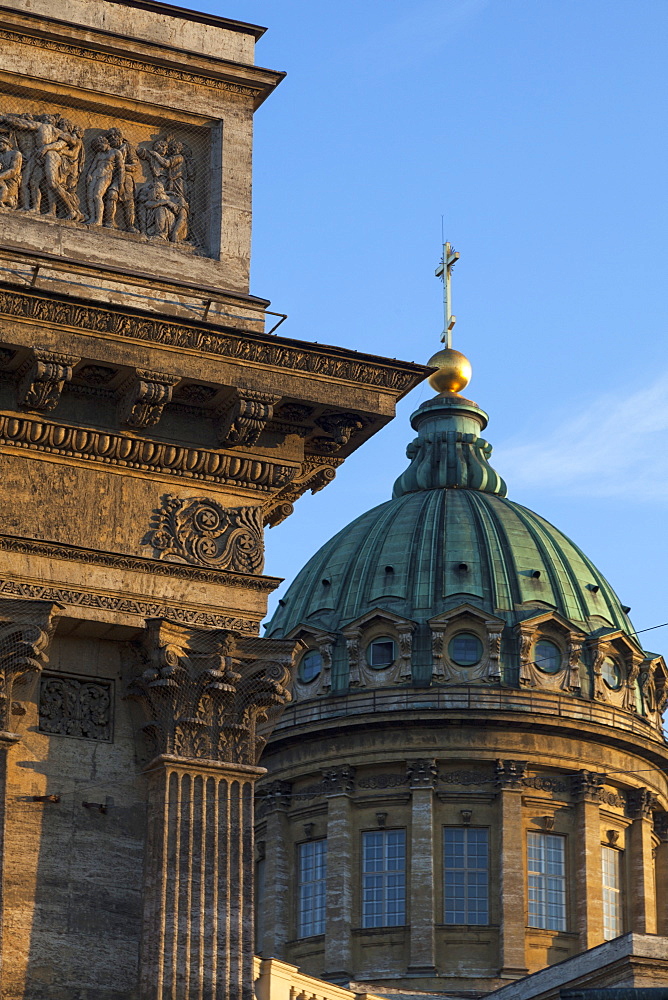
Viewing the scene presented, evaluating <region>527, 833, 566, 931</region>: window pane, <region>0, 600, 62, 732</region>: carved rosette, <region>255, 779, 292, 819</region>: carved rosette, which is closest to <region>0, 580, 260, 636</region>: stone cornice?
<region>0, 600, 62, 732</region>: carved rosette

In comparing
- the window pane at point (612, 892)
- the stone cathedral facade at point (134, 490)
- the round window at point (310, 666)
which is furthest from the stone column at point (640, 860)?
the stone cathedral facade at point (134, 490)

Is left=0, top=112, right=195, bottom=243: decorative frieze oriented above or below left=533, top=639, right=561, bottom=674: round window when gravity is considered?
→ below

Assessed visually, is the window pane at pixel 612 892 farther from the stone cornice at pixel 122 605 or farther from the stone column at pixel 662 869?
the stone cornice at pixel 122 605

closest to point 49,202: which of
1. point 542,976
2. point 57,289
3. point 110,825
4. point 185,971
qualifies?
point 57,289

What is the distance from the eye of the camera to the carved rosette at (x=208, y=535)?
62.7 ft

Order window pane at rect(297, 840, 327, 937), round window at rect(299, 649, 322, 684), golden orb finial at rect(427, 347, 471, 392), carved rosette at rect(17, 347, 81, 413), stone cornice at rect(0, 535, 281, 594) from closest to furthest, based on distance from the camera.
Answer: carved rosette at rect(17, 347, 81, 413)
stone cornice at rect(0, 535, 281, 594)
window pane at rect(297, 840, 327, 937)
round window at rect(299, 649, 322, 684)
golden orb finial at rect(427, 347, 471, 392)

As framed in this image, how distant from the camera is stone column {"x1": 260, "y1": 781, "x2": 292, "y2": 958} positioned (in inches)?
2908

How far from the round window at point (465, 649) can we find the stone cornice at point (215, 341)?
56.6m

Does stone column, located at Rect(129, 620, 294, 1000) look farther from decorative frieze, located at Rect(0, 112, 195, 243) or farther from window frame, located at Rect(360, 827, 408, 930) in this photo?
window frame, located at Rect(360, 827, 408, 930)

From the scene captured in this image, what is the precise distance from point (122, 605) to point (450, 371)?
71.0 m

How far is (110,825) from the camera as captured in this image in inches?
727

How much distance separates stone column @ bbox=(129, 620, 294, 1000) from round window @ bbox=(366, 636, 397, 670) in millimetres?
57009

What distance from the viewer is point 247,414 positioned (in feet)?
62.7

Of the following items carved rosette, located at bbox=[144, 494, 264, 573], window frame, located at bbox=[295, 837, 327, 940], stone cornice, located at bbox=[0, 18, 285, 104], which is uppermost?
window frame, located at bbox=[295, 837, 327, 940]
